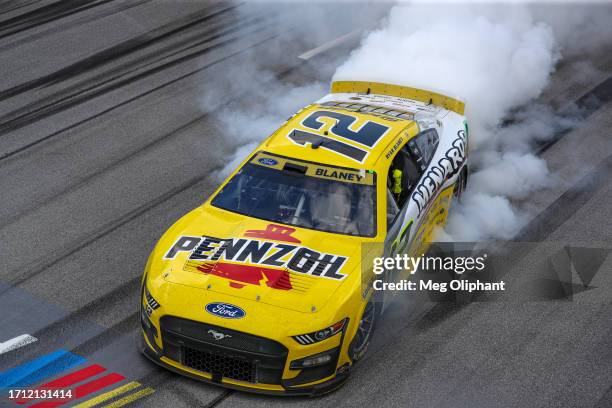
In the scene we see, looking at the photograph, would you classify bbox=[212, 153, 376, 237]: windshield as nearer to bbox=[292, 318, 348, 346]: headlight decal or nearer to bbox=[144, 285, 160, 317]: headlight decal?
bbox=[292, 318, 348, 346]: headlight decal

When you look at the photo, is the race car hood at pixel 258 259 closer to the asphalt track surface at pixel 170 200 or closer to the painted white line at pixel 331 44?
the asphalt track surface at pixel 170 200

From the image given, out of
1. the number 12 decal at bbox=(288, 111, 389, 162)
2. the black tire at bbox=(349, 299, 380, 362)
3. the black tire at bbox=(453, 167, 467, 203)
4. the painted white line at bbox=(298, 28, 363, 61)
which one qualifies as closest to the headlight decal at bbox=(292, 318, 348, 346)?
the black tire at bbox=(349, 299, 380, 362)

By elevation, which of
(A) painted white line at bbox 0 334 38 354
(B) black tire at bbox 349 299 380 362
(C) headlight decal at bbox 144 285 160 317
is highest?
(C) headlight decal at bbox 144 285 160 317

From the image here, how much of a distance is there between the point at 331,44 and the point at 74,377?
845 cm

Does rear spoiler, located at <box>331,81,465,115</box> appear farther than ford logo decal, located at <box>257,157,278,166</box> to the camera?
Yes

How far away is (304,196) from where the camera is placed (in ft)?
24.8

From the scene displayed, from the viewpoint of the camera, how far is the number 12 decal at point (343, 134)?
796cm

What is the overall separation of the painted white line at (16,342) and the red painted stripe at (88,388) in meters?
0.82

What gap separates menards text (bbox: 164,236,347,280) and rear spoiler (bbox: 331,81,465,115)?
3.21 m

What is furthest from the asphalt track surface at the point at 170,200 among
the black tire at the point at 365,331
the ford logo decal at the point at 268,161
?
the ford logo decal at the point at 268,161

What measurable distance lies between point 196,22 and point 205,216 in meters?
7.76

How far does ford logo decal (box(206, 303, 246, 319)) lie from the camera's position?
641 centimetres

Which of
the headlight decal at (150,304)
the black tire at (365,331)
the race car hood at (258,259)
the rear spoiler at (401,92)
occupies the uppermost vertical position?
the rear spoiler at (401,92)

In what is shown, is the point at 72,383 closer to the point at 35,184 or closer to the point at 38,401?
the point at 38,401
